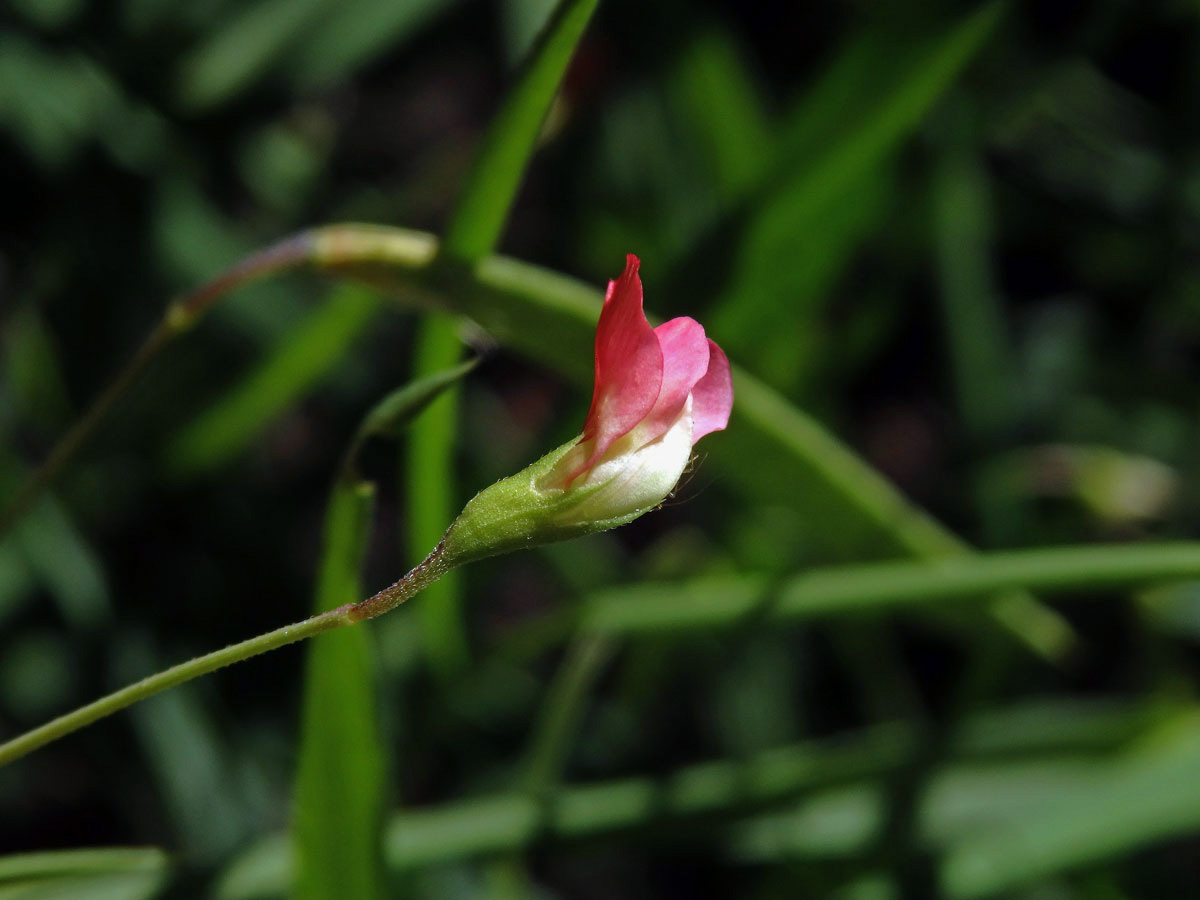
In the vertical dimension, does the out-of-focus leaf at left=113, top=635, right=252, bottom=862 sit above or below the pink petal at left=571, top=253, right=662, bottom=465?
above

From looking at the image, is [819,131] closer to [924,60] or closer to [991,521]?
[924,60]

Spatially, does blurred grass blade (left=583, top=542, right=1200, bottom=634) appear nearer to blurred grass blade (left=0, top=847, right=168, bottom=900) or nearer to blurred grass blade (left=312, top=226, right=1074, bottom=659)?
blurred grass blade (left=312, top=226, right=1074, bottom=659)

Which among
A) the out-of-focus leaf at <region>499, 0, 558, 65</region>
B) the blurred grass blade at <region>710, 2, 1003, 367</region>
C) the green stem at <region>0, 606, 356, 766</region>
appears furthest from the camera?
the out-of-focus leaf at <region>499, 0, 558, 65</region>

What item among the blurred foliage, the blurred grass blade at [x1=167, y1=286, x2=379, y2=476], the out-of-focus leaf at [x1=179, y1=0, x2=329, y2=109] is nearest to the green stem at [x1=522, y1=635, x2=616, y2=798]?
the blurred foliage

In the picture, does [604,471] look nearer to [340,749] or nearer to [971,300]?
[340,749]

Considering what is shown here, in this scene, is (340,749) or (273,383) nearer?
(340,749)

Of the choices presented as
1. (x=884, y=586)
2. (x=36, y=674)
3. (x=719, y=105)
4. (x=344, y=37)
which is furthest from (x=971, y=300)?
(x=36, y=674)

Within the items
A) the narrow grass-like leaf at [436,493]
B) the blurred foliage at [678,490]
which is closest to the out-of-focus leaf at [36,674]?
the blurred foliage at [678,490]
